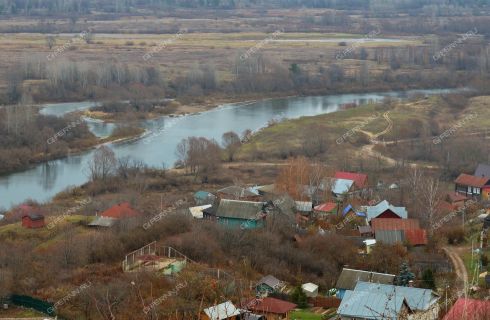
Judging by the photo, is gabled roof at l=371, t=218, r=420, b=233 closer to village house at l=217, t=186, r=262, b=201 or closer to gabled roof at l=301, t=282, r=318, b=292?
gabled roof at l=301, t=282, r=318, b=292

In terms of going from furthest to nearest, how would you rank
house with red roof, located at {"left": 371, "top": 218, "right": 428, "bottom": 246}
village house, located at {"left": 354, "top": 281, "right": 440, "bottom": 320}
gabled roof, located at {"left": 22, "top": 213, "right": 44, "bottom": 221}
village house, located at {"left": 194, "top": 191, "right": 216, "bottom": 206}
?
village house, located at {"left": 194, "top": 191, "right": 216, "bottom": 206} < gabled roof, located at {"left": 22, "top": 213, "right": 44, "bottom": 221} < house with red roof, located at {"left": 371, "top": 218, "right": 428, "bottom": 246} < village house, located at {"left": 354, "top": 281, "right": 440, "bottom": 320}

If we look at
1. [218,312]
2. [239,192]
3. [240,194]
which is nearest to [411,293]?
[218,312]

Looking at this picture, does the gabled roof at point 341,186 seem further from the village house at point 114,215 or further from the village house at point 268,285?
the village house at point 268,285

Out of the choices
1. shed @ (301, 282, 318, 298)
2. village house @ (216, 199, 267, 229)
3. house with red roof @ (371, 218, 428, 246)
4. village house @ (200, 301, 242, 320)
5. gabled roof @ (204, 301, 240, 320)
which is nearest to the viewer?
gabled roof @ (204, 301, 240, 320)

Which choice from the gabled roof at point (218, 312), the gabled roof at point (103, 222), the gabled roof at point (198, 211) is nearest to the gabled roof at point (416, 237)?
the gabled roof at point (198, 211)

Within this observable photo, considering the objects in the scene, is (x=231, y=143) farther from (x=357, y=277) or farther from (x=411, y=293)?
(x=411, y=293)

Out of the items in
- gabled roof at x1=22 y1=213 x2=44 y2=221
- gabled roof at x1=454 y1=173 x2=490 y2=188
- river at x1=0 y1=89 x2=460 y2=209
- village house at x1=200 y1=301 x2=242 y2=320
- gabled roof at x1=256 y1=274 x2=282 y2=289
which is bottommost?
river at x1=0 y1=89 x2=460 y2=209

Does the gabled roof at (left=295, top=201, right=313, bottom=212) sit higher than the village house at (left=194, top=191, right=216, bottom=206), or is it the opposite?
the gabled roof at (left=295, top=201, right=313, bottom=212)

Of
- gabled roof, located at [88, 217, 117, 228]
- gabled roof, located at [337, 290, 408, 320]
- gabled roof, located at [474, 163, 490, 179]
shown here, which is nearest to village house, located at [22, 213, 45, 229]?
gabled roof, located at [88, 217, 117, 228]
